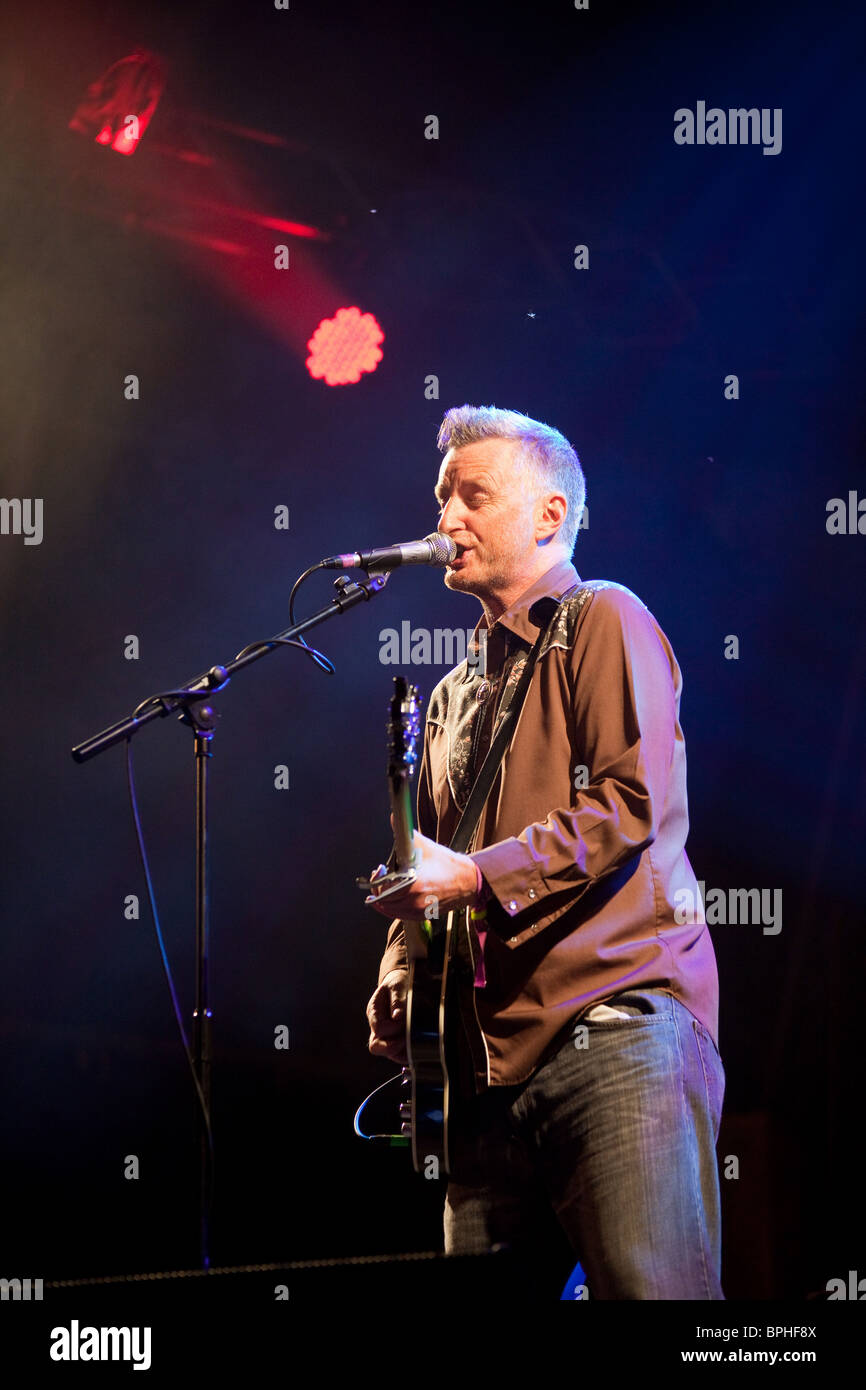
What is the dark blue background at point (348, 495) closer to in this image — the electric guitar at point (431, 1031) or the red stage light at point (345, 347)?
the red stage light at point (345, 347)

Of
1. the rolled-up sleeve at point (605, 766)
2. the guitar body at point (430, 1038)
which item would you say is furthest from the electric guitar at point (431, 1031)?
the rolled-up sleeve at point (605, 766)

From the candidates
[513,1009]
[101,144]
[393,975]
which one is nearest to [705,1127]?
[513,1009]

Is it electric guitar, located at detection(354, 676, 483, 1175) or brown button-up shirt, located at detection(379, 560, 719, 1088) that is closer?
brown button-up shirt, located at detection(379, 560, 719, 1088)

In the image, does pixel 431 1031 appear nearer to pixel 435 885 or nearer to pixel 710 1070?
pixel 435 885

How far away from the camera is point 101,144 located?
3.82 metres

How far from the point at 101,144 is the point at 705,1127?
3.41 m

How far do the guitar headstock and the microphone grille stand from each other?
1.70 feet

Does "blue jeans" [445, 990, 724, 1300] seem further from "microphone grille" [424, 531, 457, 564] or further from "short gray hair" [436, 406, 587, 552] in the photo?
"short gray hair" [436, 406, 587, 552]

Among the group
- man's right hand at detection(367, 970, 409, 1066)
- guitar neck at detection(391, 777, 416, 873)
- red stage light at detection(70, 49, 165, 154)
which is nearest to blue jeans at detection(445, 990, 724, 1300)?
man's right hand at detection(367, 970, 409, 1066)

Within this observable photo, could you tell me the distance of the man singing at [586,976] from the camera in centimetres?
213

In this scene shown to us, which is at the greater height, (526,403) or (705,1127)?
(526,403)

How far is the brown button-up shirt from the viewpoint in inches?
87.0

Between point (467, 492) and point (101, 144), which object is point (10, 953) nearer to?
point (467, 492)

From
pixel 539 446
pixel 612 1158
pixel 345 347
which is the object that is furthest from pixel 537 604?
pixel 345 347
